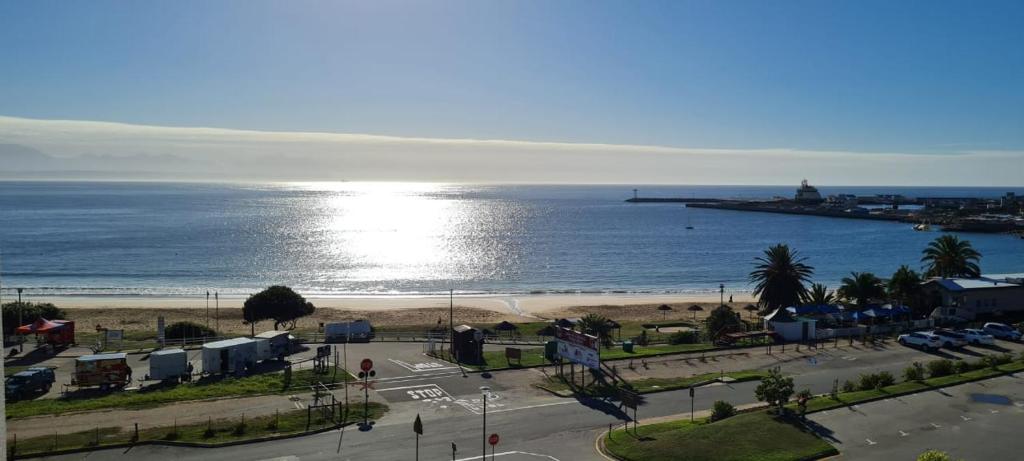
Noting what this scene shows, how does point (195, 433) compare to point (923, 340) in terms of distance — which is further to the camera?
point (923, 340)

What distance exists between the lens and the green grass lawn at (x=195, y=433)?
25875mm

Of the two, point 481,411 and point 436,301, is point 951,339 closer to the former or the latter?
point 481,411

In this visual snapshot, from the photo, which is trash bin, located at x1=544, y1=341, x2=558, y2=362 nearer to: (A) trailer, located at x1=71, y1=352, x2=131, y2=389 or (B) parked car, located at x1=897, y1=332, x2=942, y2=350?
(A) trailer, located at x1=71, y1=352, x2=131, y2=389

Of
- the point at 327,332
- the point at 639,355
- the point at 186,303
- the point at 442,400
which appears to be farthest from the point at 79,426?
the point at 186,303

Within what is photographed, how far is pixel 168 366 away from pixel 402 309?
40.9 metres

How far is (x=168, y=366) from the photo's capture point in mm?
36188

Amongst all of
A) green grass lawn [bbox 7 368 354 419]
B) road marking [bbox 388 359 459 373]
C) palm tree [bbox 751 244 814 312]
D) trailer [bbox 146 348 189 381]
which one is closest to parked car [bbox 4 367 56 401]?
green grass lawn [bbox 7 368 354 419]

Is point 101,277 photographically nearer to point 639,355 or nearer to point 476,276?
point 476,276

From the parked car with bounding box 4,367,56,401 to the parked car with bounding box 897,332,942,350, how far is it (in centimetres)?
5051

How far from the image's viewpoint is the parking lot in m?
25.4

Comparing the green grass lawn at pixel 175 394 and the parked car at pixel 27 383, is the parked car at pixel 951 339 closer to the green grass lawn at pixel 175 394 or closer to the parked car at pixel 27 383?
the green grass lawn at pixel 175 394

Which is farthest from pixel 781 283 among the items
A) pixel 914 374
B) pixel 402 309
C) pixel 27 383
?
pixel 27 383

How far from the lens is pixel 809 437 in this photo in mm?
26500

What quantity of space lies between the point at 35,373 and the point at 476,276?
7463 cm
